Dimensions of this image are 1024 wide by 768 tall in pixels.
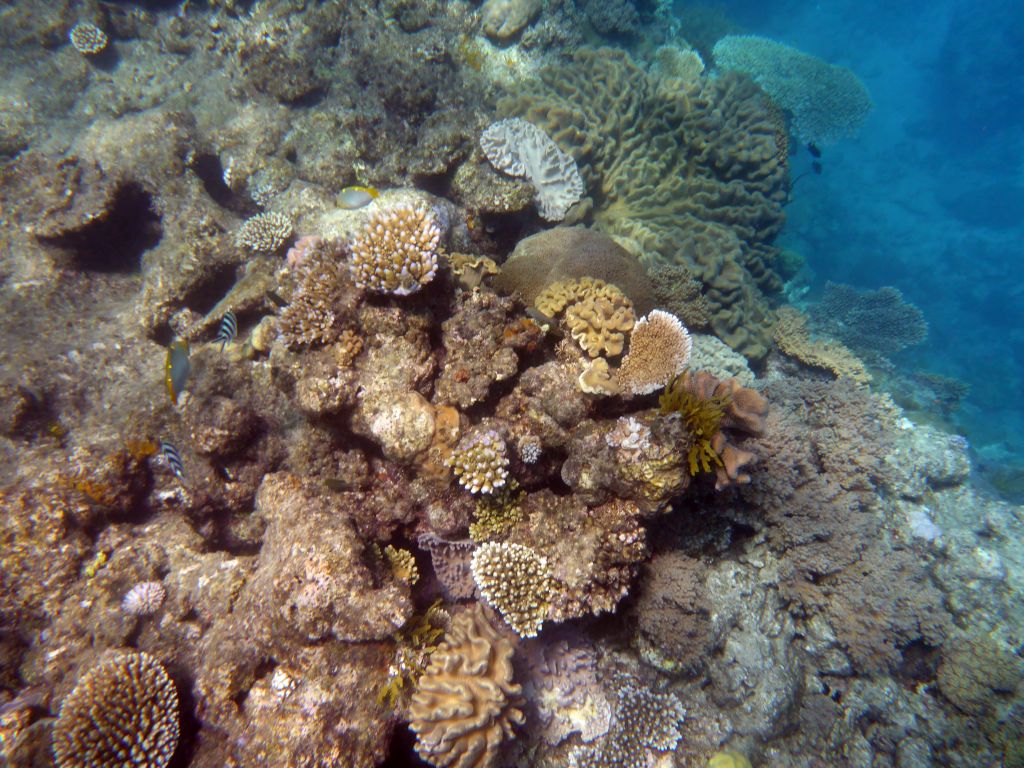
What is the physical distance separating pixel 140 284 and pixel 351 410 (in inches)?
260

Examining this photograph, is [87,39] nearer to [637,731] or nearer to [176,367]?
[176,367]

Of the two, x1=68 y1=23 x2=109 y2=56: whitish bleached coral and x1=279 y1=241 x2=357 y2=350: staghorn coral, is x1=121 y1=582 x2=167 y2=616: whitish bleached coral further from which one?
x1=68 y1=23 x2=109 y2=56: whitish bleached coral

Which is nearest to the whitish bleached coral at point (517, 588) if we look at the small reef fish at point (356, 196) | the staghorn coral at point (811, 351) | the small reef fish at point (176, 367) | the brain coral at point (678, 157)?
the small reef fish at point (176, 367)

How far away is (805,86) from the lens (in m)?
12.2

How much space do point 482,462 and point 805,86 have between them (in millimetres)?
14159

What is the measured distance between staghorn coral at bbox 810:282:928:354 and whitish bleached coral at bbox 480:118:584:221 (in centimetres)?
861

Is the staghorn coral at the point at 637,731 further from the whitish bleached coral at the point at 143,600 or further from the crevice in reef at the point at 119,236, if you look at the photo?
the crevice in reef at the point at 119,236

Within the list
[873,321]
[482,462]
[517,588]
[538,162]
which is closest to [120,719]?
[517,588]

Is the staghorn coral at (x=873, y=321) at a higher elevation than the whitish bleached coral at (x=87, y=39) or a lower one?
higher

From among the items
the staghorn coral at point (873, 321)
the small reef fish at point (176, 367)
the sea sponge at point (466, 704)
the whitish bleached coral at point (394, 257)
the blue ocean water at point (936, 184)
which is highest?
the blue ocean water at point (936, 184)

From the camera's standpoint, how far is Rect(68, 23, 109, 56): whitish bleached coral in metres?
10.8

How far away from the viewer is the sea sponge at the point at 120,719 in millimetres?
3496

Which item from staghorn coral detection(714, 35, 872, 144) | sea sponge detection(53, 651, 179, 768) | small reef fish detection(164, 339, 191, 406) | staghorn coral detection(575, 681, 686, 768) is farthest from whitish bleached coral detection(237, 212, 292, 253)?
staghorn coral detection(714, 35, 872, 144)

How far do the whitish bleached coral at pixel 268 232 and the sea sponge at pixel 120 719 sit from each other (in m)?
5.19
